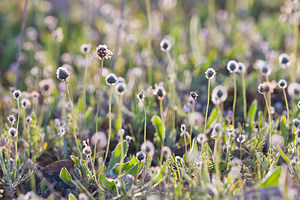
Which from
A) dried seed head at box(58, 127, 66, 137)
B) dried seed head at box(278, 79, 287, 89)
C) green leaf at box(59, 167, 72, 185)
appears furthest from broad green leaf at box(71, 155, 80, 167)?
dried seed head at box(278, 79, 287, 89)

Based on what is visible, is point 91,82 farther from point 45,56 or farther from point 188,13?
point 188,13

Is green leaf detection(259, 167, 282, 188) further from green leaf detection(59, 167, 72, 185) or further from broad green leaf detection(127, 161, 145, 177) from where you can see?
green leaf detection(59, 167, 72, 185)

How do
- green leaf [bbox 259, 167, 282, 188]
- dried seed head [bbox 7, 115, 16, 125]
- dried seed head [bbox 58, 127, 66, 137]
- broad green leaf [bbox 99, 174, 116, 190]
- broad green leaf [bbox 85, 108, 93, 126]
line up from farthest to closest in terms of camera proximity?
broad green leaf [bbox 85, 108, 93, 126]
dried seed head [bbox 58, 127, 66, 137]
dried seed head [bbox 7, 115, 16, 125]
broad green leaf [bbox 99, 174, 116, 190]
green leaf [bbox 259, 167, 282, 188]

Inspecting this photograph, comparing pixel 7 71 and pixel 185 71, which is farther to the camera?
pixel 7 71

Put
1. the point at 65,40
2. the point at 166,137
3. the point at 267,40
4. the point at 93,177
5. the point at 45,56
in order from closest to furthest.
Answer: the point at 93,177 → the point at 166,137 → the point at 45,56 → the point at 267,40 → the point at 65,40

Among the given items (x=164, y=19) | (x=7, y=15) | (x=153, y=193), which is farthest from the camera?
(x=164, y=19)

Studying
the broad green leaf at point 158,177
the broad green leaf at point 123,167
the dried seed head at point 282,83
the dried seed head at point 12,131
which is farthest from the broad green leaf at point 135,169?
the dried seed head at point 282,83

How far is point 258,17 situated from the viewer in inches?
167

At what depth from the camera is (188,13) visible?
4.34m

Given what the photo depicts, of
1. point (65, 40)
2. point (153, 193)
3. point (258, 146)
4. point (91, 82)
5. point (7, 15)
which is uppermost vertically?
point (7, 15)

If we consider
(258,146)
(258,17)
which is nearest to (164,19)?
(258,17)

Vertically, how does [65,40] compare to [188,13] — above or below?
below

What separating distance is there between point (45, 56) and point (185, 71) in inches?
45.7

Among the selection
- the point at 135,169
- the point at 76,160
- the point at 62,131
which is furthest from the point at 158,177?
the point at 62,131
